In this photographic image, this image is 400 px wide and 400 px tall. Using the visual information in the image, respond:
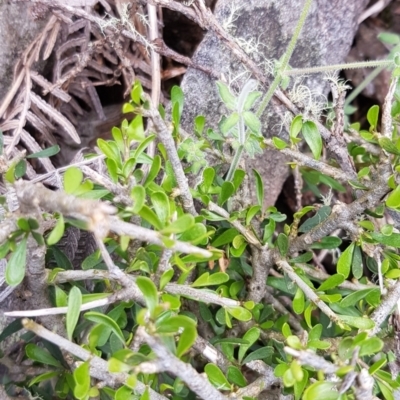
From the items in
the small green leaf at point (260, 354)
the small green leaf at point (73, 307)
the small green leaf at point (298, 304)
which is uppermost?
the small green leaf at point (298, 304)

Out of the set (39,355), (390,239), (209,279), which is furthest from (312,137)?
(39,355)

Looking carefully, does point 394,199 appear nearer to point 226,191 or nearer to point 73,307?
point 226,191

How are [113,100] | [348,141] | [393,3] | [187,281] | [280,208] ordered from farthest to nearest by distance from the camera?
[393,3]
[280,208]
[113,100]
[348,141]
[187,281]

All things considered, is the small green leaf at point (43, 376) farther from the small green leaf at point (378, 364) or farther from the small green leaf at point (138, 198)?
the small green leaf at point (378, 364)

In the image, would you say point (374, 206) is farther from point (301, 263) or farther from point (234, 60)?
point (234, 60)

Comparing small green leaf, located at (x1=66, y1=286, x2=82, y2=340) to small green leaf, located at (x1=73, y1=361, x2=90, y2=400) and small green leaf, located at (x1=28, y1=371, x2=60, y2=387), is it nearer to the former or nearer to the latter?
small green leaf, located at (x1=73, y1=361, x2=90, y2=400)

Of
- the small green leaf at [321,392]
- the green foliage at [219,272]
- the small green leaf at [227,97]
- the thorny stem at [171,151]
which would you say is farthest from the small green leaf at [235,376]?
the small green leaf at [227,97]

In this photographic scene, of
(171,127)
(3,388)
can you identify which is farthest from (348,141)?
(3,388)
